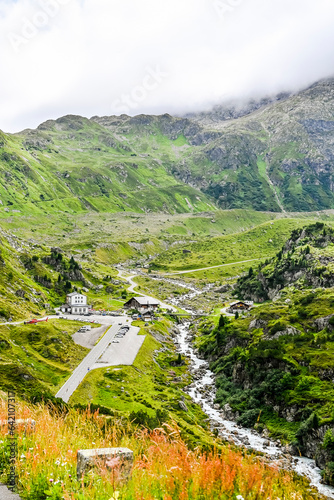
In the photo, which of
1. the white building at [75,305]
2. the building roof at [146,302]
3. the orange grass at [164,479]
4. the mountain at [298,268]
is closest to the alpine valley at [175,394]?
the orange grass at [164,479]

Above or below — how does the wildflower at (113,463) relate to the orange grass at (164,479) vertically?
above

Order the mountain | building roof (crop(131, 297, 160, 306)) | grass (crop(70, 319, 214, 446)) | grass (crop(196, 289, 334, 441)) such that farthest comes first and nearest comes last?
1. the mountain
2. building roof (crop(131, 297, 160, 306))
3. grass (crop(196, 289, 334, 441))
4. grass (crop(70, 319, 214, 446))

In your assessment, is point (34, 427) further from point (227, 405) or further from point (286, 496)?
point (227, 405)

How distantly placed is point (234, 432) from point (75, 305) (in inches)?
3228

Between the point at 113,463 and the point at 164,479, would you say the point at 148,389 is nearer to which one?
the point at 164,479

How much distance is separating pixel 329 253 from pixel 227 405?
106 metres

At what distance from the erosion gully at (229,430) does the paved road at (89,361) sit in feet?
68.0

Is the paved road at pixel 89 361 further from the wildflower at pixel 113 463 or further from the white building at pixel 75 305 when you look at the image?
the wildflower at pixel 113 463

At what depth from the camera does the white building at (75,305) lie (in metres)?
124

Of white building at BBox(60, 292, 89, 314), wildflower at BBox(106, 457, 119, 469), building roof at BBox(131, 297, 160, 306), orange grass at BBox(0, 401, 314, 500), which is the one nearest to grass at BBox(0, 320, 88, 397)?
white building at BBox(60, 292, 89, 314)

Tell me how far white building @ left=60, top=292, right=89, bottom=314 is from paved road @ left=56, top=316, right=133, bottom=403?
8994 millimetres

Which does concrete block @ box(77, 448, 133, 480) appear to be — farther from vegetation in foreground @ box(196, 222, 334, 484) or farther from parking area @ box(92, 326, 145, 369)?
A: parking area @ box(92, 326, 145, 369)

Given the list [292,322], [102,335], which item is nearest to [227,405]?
[292,322]

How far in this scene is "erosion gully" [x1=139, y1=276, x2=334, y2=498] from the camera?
151 feet
